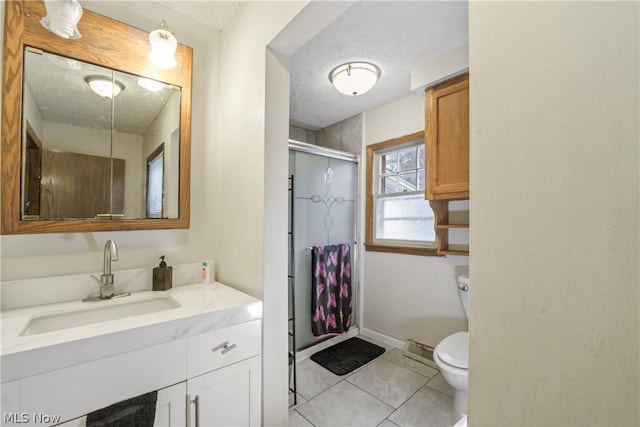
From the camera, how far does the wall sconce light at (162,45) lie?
133 centimetres

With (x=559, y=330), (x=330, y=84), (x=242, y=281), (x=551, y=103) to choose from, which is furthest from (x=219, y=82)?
(x=559, y=330)

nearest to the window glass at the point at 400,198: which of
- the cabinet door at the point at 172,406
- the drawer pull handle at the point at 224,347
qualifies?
the drawer pull handle at the point at 224,347

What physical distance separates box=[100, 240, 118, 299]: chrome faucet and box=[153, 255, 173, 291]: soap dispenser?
0.19m

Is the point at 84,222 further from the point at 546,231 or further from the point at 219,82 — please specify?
the point at 546,231

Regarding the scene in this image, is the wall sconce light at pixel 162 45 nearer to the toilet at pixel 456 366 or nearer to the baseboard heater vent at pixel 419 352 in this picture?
the toilet at pixel 456 366

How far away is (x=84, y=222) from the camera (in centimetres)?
132

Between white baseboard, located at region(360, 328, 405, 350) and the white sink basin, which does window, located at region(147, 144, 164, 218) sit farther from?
white baseboard, located at region(360, 328, 405, 350)

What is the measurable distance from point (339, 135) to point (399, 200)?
104cm

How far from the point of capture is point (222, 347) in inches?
46.3

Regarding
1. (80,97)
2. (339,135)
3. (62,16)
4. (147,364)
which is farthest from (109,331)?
(339,135)

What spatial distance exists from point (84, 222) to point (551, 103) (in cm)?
176

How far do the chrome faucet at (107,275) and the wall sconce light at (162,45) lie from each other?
3.07ft

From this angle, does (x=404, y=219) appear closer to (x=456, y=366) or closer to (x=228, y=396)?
(x=456, y=366)

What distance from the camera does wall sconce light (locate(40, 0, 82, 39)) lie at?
3.55ft
